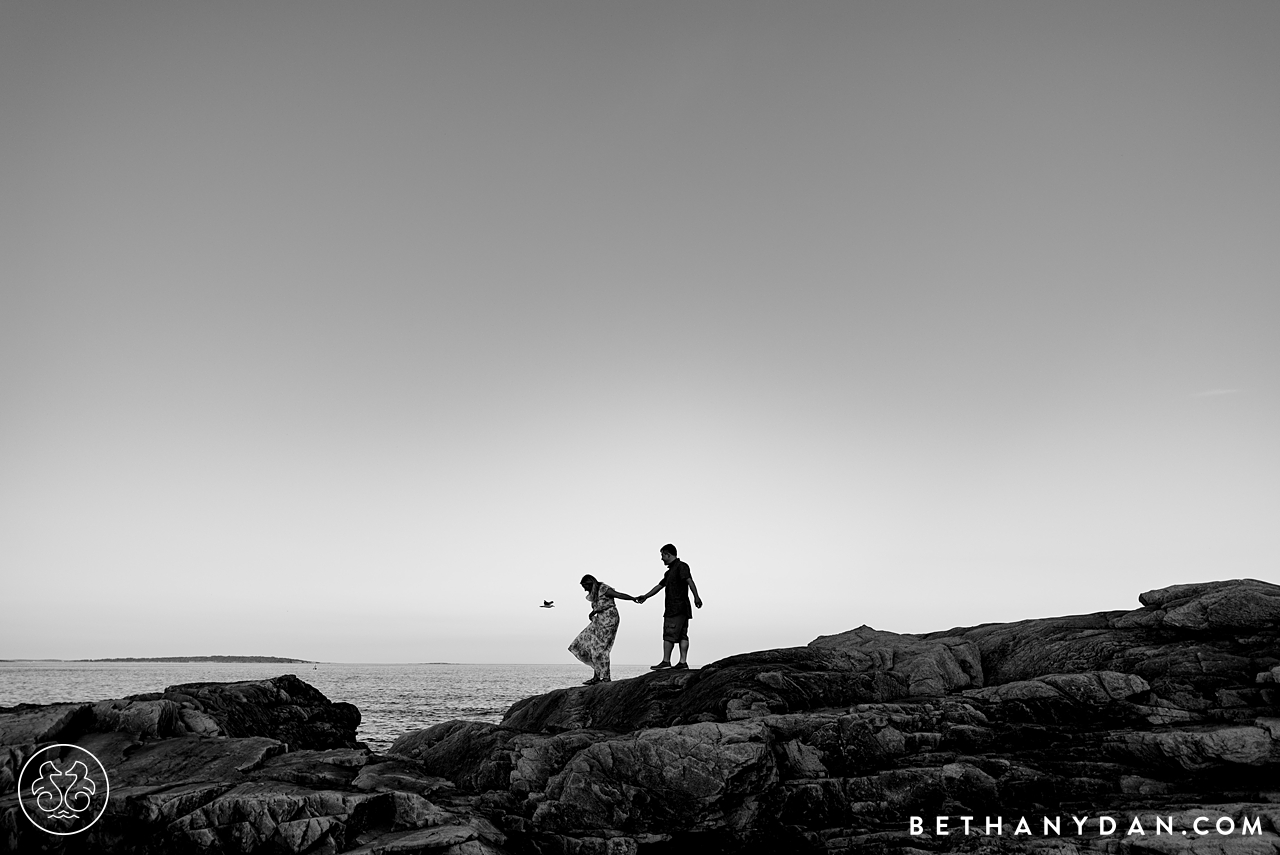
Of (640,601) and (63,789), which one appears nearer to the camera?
(63,789)

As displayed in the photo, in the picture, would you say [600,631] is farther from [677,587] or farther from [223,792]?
[223,792]

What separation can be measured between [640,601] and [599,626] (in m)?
1.44

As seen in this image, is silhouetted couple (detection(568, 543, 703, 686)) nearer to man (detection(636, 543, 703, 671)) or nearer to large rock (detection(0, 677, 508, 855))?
man (detection(636, 543, 703, 671))

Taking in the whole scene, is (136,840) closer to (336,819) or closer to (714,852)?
(336,819)

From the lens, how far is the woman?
20406 millimetres

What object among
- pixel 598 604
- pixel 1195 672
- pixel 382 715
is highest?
pixel 598 604

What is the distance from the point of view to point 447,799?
45.8 ft

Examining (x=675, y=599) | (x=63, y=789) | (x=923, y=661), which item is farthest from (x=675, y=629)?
(x=63, y=789)

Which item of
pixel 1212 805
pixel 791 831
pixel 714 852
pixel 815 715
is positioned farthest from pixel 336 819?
pixel 1212 805

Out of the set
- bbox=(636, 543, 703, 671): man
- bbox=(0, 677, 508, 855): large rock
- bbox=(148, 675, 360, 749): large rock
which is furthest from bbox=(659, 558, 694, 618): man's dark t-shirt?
bbox=(148, 675, 360, 749): large rock

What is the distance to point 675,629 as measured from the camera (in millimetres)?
19641

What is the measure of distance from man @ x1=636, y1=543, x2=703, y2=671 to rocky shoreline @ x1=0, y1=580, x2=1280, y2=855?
6.75ft

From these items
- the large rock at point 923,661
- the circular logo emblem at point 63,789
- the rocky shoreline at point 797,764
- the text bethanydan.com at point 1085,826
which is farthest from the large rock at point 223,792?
the large rock at point 923,661

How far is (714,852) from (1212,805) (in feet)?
24.2
